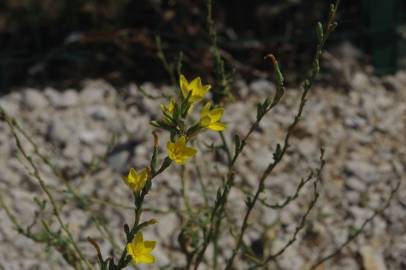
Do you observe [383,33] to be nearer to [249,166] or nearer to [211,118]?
[249,166]

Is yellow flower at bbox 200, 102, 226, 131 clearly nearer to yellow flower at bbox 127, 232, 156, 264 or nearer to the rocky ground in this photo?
yellow flower at bbox 127, 232, 156, 264

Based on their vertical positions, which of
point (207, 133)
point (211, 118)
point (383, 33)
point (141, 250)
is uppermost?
point (383, 33)

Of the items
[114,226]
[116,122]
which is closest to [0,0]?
[116,122]

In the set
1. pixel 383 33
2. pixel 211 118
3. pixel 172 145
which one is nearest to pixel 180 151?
pixel 172 145

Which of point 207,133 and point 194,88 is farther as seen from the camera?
point 207,133

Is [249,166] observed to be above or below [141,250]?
above

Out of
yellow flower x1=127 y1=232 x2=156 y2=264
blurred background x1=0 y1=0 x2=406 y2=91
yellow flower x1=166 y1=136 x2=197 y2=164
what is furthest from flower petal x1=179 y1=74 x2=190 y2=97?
blurred background x1=0 y1=0 x2=406 y2=91

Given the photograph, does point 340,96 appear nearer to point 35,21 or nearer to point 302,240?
point 302,240

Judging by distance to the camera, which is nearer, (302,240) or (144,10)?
(302,240)
